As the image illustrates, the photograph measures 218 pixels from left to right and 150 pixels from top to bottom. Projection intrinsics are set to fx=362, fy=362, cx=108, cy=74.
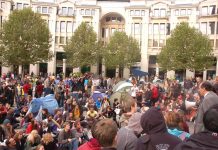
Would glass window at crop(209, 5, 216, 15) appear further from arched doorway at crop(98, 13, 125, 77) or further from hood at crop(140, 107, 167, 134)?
hood at crop(140, 107, 167, 134)

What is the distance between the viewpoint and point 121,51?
193 feet

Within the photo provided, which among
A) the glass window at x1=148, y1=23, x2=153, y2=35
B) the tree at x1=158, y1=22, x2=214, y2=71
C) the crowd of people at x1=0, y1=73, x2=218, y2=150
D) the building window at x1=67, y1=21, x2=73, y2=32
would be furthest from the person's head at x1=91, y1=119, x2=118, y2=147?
the building window at x1=67, y1=21, x2=73, y2=32

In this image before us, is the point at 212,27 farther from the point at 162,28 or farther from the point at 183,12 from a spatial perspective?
the point at 162,28

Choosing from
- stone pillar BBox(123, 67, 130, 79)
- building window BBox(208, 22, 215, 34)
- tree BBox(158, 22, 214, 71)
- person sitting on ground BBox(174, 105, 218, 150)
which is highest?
building window BBox(208, 22, 215, 34)

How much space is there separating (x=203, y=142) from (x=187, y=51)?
4780 cm

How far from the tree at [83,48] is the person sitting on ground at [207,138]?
53.5 meters

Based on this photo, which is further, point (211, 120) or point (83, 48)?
point (83, 48)

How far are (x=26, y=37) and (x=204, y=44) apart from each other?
24058 millimetres

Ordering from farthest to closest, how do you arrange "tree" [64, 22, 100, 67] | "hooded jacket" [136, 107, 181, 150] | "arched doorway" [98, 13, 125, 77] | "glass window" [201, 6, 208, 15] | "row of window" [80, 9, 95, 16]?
"arched doorway" [98, 13, 125, 77], "row of window" [80, 9, 95, 16], "glass window" [201, 6, 208, 15], "tree" [64, 22, 100, 67], "hooded jacket" [136, 107, 181, 150]

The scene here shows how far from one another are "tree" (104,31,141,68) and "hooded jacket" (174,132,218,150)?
54.7 m

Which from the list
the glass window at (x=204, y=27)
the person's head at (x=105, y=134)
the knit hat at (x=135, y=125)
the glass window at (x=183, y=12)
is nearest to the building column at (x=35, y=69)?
the glass window at (x=183, y=12)

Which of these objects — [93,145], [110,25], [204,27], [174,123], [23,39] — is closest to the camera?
[93,145]

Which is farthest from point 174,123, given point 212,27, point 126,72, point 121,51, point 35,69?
point 35,69

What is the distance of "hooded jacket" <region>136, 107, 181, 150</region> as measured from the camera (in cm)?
419
